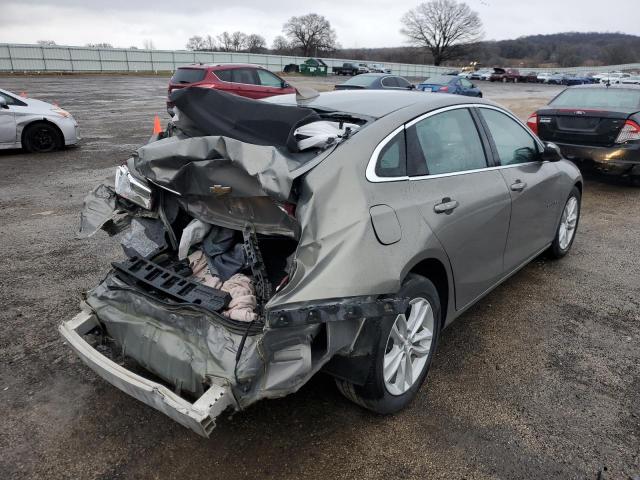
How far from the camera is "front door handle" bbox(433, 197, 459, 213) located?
293 centimetres

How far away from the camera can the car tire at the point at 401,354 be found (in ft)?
8.50

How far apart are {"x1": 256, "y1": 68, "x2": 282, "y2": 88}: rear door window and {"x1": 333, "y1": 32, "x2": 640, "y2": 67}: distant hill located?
266 feet

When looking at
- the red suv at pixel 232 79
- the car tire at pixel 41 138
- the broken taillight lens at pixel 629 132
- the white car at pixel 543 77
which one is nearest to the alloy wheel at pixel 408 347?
the broken taillight lens at pixel 629 132

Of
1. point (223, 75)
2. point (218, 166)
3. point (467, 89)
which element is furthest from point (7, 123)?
point (467, 89)

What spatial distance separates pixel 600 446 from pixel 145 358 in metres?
2.42

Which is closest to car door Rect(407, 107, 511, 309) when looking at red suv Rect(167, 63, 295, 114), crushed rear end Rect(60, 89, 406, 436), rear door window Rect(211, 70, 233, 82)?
crushed rear end Rect(60, 89, 406, 436)

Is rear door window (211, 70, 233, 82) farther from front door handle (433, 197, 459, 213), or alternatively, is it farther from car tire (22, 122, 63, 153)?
front door handle (433, 197, 459, 213)

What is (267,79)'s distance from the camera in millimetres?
16344

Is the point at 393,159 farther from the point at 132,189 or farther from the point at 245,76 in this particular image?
the point at 245,76

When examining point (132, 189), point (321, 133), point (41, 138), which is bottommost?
point (41, 138)

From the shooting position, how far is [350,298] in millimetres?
2312

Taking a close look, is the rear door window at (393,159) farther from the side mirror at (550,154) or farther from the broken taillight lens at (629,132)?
the broken taillight lens at (629,132)

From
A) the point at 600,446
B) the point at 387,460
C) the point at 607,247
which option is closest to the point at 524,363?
the point at 600,446

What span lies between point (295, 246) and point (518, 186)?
1881 mm
